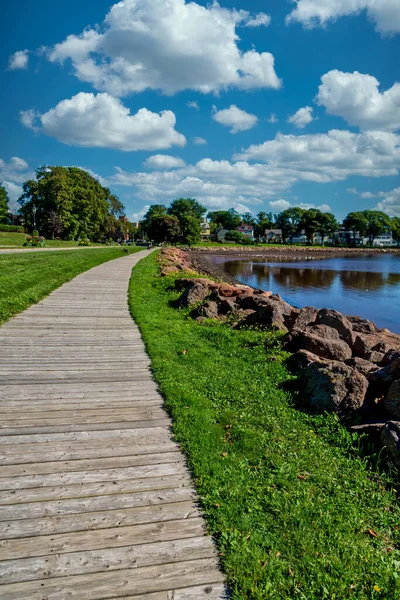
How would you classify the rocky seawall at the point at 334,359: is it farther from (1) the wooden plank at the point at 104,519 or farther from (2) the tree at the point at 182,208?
(2) the tree at the point at 182,208

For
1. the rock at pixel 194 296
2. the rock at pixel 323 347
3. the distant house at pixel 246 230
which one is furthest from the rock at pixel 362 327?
the distant house at pixel 246 230

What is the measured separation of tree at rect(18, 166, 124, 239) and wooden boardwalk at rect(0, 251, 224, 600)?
196ft

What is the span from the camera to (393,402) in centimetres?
478

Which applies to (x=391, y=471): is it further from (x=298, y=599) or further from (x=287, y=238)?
(x=287, y=238)

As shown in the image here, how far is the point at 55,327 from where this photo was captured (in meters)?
8.74

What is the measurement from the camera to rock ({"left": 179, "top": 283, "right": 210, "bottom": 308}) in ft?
39.6

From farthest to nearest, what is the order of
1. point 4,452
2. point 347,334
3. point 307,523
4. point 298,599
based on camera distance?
point 347,334, point 4,452, point 307,523, point 298,599

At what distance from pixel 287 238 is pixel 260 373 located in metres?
143

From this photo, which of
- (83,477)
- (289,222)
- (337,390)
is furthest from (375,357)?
(289,222)

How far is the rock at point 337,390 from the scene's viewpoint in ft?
17.0

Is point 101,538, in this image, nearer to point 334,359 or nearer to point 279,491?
point 279,491

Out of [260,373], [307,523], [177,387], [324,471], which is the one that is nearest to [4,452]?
[177,387]

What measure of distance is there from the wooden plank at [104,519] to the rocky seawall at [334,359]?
2.32 m

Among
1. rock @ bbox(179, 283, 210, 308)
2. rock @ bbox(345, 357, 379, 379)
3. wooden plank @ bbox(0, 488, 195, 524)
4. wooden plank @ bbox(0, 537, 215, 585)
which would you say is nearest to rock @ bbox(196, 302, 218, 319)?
rock @ bbox(179, 283, 210, 308)
